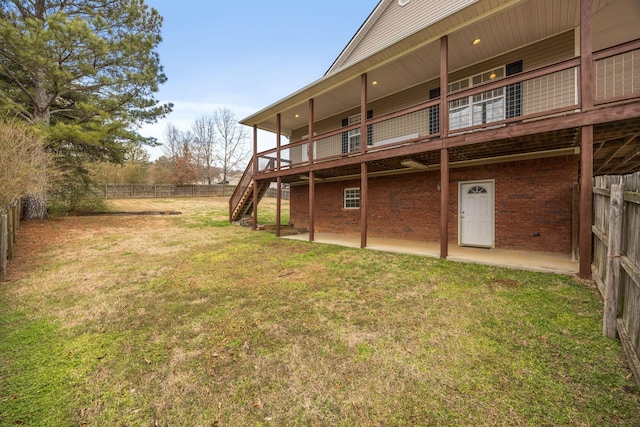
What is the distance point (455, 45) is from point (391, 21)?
5.87 meters

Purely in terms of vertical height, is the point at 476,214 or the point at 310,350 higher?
the point at 476,214

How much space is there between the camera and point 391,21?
11344mm

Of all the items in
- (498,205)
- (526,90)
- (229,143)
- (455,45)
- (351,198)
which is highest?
(229,143)

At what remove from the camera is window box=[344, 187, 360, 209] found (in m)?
11.7

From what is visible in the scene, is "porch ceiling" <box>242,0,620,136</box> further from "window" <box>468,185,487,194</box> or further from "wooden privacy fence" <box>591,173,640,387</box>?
"wooden privacy fence" <box>591,173,640,387</box>

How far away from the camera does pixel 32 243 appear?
27.3 ft

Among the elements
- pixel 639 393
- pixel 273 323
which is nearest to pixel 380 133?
pixel 273 323

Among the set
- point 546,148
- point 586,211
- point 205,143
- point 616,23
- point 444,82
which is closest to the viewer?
point 586,211

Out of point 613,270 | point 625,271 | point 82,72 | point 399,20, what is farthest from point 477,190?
point 82,72

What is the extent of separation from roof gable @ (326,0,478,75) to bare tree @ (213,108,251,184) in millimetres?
26887

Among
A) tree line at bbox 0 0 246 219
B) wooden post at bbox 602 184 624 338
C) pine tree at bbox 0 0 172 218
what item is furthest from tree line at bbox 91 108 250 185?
wooden post at bbox 602 184 624 338

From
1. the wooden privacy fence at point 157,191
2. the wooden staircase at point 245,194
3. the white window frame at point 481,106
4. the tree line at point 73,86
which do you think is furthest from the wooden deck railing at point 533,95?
the wooden privacy fence at point 157,191

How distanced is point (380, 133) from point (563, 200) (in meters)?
6.05

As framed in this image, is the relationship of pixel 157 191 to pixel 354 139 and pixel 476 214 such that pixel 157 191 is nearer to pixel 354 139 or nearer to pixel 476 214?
pixel 354 139
